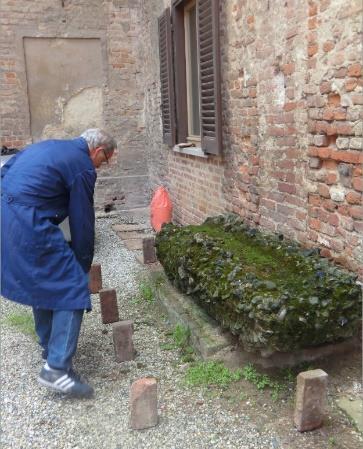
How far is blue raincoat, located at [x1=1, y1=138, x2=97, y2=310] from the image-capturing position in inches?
108

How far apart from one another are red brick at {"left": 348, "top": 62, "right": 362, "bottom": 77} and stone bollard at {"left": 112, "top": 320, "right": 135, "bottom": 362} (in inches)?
83.7

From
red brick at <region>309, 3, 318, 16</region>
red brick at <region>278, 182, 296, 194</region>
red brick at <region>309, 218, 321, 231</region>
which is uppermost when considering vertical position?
red brick at <region>309, 3, 318, 16</region>

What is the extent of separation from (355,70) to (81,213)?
1800 millimetres

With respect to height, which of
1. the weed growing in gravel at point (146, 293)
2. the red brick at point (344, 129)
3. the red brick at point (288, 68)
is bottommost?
the weed growing in gravel at point (146, 293)

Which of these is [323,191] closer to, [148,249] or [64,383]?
[64,383]

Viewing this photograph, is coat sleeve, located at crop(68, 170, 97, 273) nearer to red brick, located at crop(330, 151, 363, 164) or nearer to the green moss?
the green moss

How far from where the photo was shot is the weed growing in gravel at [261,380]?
2.81 m

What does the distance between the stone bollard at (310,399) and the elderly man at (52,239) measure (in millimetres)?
1279

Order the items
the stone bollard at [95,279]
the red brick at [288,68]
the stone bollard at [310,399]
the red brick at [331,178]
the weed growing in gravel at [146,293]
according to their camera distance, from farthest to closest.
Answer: the stone bollard at [95,279], the weed growing in gravel at [146,293], the red brick at [288,68], the red brick at [331,178], the stone bollard at [310,399]

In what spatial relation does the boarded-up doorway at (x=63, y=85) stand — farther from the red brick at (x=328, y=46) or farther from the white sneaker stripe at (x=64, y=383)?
the white sneaker stripe at (x=64, y=383)

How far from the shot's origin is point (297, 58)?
10.9 ft

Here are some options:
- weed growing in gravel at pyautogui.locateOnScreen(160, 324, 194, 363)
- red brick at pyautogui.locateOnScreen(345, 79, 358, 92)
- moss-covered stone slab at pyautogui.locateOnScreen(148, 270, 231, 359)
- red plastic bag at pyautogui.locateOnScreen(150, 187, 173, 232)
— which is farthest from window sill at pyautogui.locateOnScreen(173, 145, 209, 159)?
red brick at pyautogui.locateOnScreen(345, 79, 358, 92)

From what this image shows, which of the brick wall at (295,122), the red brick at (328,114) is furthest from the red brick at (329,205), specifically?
the red brick at (328,114)

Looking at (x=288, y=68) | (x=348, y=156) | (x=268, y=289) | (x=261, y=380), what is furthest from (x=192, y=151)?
(x=261, y=380)
